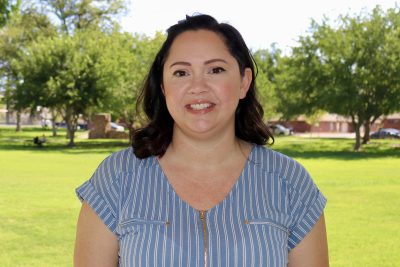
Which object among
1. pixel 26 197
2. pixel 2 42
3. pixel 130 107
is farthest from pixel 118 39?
pixel 26 197

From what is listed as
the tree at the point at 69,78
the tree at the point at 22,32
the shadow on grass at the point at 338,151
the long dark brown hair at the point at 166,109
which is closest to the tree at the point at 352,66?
the shadow on grass at the point at 338,151

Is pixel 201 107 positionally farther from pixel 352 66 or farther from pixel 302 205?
pixel 352 66

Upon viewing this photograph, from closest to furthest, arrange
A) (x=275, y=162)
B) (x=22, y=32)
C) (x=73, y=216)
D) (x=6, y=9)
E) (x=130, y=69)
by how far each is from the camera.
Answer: (x=275, y=162)
(x=73, y=216)
(x=6, y=9)
(x=130, y=69)
(x=22, y=32)

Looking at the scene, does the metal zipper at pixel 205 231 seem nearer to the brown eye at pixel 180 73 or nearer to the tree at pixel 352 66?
the brown eye at pixel 180 73

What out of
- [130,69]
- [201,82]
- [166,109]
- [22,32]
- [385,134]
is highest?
[22,32]

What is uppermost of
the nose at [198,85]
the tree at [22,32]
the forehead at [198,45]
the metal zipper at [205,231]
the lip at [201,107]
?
the tree at [22,32]

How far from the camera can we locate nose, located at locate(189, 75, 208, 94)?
7.31ft

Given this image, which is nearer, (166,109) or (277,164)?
(277,164)

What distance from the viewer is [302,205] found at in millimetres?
2283

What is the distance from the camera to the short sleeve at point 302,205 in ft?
7.45

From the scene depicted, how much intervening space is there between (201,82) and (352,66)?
34424mm

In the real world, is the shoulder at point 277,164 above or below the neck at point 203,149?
below

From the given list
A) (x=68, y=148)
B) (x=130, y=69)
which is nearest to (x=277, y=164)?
(x=68, y=148)

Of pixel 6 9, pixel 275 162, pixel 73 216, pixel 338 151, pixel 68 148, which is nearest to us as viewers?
pixel 275 162
